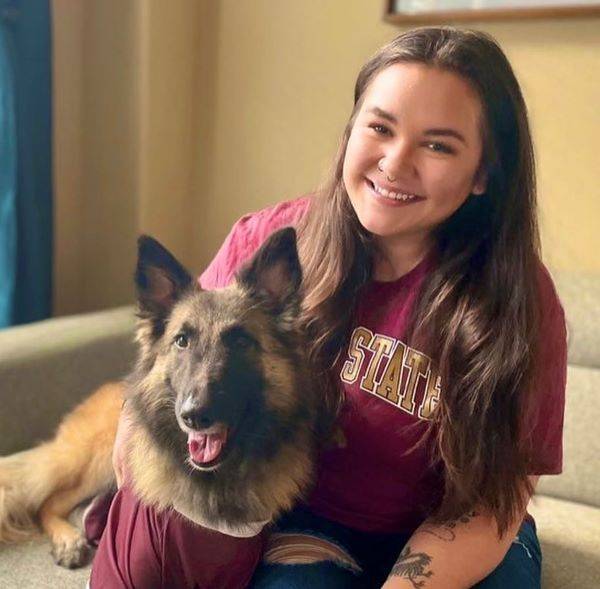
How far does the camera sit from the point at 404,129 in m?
1.03

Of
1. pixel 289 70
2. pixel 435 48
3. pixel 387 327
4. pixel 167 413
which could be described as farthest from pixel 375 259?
pixel 289 70

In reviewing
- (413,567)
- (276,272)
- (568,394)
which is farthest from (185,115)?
(413,567)

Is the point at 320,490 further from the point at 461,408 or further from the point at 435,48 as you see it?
the point at 435,48

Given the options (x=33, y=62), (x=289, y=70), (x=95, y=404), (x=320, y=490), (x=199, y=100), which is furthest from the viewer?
(x=199, y=100)

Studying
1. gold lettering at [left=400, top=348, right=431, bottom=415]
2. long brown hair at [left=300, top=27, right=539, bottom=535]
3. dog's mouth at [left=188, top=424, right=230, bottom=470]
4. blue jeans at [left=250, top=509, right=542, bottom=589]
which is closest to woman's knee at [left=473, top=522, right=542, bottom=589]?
blue jeans at [left=250, top=509, right=542, bottom=589]

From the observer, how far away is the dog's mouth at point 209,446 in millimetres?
848

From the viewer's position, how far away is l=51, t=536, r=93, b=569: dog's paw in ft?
4.61

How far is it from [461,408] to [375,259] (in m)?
0.27

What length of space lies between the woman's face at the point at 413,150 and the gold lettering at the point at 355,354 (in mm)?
154

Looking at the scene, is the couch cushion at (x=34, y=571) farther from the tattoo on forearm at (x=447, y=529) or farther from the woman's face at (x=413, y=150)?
the woman's face at (x=413, y=150)

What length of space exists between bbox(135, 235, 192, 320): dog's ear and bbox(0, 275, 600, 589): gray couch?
31.0 inches

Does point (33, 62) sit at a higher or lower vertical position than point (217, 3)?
lower

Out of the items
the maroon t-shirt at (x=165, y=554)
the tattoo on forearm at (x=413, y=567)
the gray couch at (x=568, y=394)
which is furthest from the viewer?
the gray couch at (x=568, y=394)

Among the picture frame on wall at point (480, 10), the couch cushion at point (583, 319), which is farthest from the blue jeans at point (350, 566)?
the picture frame on wall at point (480, 10)
